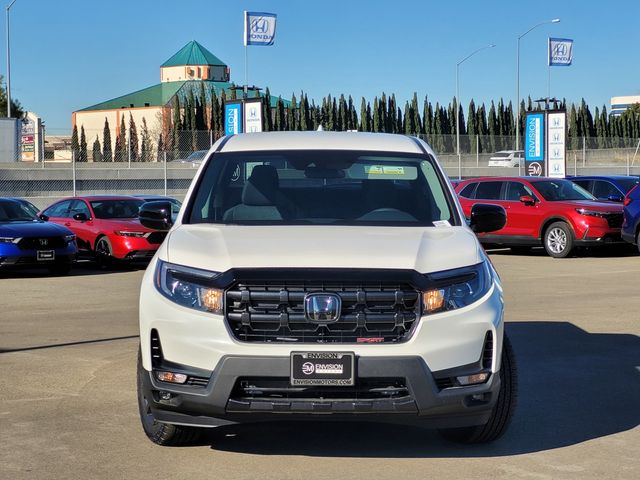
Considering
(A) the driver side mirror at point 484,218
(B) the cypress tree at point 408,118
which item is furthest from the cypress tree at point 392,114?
(A) the driver side mirror at point 484,218

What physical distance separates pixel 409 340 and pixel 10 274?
1580 cm

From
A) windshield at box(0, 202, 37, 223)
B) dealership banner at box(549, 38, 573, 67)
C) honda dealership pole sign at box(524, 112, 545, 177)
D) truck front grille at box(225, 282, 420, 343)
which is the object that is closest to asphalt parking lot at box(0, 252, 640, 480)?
truck front grille at box(225, 282, 420, 343)

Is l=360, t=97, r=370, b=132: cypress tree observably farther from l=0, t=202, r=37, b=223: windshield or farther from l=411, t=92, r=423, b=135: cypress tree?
l=0, t=202, r=37, b=223: windshield

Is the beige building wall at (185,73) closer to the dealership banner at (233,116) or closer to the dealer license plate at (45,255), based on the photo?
the dealership banner at (233,116)

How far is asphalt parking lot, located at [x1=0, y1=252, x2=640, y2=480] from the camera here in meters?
6.05

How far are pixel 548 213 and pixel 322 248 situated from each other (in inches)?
681

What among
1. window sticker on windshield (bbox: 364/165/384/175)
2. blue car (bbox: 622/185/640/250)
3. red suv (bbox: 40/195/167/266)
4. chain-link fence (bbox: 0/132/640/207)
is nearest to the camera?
window sticker on windshield (bbox: 364/165/384/175)

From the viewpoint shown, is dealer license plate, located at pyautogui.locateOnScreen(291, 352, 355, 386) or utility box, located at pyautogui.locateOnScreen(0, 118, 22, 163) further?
utility box, located at pyautogui.locateOnScreen(0, 118, 22, 163)

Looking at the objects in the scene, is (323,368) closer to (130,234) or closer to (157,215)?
(157,215)

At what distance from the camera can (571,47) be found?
63.5 m

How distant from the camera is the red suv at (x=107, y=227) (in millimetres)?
20281

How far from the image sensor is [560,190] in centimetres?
2339

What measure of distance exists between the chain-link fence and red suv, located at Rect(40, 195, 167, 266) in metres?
12.4

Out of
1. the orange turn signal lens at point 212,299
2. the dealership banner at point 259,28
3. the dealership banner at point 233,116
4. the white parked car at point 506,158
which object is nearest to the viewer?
the orange turn signal lens at point 212,299
